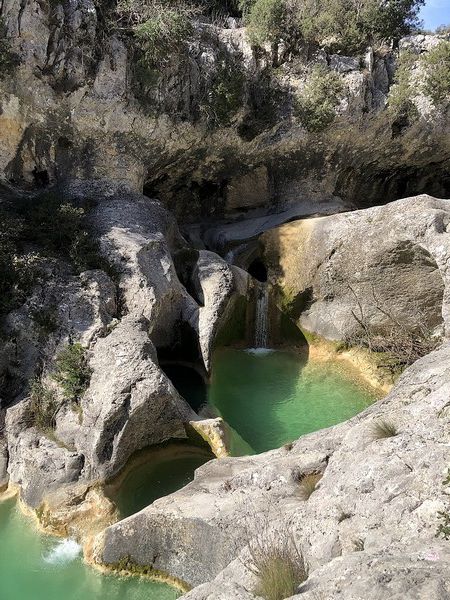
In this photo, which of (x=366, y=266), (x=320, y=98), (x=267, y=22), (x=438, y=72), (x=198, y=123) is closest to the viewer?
(x=366, y=266)

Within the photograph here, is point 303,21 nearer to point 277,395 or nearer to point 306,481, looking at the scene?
point 277,395

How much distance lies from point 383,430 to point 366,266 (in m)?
8.04

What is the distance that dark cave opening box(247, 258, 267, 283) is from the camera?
1727 cm

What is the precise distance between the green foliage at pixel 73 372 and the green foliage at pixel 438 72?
47.2 feet

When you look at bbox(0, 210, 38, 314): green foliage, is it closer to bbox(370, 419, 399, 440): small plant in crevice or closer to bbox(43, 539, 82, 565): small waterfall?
bbox(43, 539, 82, 565): small waterfall

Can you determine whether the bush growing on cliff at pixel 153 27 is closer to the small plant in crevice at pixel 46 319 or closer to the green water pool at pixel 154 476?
the small plant in crevice at pixel 46 319


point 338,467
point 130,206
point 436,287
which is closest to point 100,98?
point 130,206

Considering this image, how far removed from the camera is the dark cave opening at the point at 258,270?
17.3 metres

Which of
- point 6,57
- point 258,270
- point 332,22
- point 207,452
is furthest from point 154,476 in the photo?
point 332,22

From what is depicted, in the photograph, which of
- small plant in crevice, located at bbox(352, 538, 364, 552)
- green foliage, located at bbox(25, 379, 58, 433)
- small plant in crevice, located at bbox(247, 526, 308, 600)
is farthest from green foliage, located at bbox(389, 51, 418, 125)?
small plant in crevice, located at bbox(247, 526, 308, 600)

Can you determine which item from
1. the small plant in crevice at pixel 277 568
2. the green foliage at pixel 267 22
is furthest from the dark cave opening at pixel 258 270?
the small plant in crevice at pixel 277 568

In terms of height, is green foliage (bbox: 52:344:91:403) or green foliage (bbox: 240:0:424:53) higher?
green foliage (bbox: 240:0:424:53)

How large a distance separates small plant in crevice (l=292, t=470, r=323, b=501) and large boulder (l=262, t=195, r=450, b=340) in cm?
634

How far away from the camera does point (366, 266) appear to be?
1440cm
